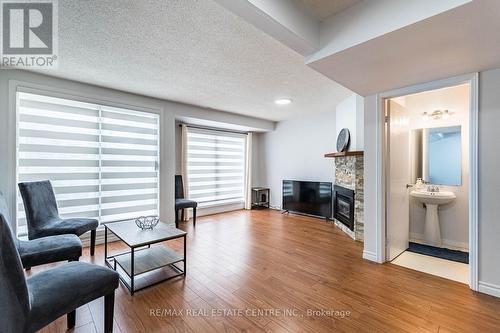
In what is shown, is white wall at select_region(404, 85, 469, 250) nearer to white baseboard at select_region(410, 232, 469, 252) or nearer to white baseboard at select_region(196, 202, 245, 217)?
white baseboard at select_region(410, 232, 469, 252)

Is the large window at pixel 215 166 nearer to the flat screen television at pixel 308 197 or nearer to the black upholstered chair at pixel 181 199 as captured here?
the black upholstered chair at pixel 181 199

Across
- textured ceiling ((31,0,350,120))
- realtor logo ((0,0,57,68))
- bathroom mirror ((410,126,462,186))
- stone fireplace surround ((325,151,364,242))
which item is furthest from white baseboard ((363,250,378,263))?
realtor logo ((0,0,57,68))

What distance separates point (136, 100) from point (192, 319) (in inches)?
134

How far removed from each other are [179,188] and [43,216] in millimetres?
2262

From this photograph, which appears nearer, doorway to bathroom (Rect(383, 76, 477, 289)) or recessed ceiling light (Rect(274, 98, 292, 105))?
doorway to bathroom (Rect(383, 76, 477, 289))

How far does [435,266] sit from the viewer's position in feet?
8.77

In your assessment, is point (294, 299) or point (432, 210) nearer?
point (294, 299)

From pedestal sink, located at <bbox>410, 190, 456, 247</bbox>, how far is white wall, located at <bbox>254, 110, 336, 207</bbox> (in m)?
1.84

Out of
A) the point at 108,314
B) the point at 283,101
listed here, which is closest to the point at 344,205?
the point at 283,101

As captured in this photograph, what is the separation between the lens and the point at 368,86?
251 cm

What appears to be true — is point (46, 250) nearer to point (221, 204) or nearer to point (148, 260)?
point (148, 260)

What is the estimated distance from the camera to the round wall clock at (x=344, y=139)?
13.1 ft

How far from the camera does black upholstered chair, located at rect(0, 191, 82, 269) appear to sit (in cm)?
199

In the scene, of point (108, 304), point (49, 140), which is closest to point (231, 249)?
point (108, 304)
